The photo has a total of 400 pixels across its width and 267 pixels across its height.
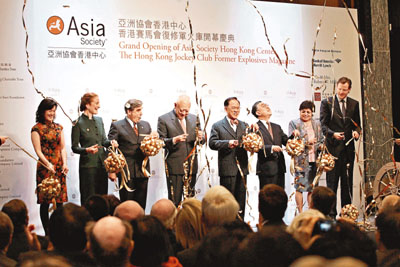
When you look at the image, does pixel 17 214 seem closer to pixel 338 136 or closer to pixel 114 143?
pixel 114 143

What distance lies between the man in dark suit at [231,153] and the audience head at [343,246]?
13.8 feet

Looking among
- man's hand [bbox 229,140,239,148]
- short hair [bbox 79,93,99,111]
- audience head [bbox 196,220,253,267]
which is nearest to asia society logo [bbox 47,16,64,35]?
short hair [bbox 79,93,99,111]

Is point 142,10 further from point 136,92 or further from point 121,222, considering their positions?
→ point 121,222

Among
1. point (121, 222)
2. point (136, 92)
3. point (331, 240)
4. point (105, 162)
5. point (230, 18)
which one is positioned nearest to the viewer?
point (331, 240)

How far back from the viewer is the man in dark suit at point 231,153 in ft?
20.7

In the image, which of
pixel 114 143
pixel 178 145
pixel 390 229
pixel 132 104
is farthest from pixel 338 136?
pixel 390 229

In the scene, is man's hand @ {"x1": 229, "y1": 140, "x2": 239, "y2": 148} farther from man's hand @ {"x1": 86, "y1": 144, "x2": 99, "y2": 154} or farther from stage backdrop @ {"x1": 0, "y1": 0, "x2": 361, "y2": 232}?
man's hand @ {"x1": 86, "y1": 144, "x2": 99, "y2": 154}

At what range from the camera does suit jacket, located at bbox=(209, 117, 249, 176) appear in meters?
6.29

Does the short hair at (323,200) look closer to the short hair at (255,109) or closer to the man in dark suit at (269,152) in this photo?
the man in dark suit at (269,152)

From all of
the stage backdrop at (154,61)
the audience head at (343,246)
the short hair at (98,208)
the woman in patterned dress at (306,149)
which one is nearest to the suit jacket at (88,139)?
the stage backdrop at (154,61)

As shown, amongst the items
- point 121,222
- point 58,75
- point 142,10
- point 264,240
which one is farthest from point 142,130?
point 264,240

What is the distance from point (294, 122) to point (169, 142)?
166 cm

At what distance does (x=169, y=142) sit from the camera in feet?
20.2

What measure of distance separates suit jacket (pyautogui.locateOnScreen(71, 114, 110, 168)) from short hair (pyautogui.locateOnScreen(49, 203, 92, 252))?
11.2 feet
